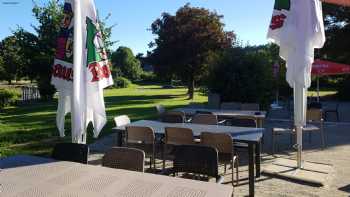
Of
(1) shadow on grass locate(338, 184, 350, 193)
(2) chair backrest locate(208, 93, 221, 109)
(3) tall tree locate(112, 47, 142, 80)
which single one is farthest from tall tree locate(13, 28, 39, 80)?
(3) tall tree locate(112, 47, 142, 80)

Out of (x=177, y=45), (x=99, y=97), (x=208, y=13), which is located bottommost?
(x=99, y=97)

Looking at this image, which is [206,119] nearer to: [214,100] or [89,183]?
[89,183]

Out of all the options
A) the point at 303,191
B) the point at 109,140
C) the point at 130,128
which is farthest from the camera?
the point at 109,140

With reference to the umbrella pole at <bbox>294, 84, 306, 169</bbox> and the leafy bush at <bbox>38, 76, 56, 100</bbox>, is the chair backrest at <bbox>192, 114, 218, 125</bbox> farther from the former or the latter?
the leafy bush at <bbox>38, 76, 56, 100</bbox>

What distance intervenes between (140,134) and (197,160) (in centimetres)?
195

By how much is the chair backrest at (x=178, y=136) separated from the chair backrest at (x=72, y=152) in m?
1.86

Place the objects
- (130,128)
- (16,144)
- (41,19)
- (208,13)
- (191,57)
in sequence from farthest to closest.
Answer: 1. (208,13)
2. (191,57)
3. (41,19)
4. (16,144)
5. (130,128)

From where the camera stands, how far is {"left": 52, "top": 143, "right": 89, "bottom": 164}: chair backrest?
3.93 meters

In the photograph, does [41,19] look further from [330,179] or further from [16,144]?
[330,179]

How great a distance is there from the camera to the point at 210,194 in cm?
272

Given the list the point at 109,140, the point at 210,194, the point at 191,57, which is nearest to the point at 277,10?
the point at 210,194

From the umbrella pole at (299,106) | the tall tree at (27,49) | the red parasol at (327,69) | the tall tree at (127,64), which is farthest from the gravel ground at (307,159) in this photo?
the tall tree at (127,64)

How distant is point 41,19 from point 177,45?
11.7 metres

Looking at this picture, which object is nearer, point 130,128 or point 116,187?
point 116,187
